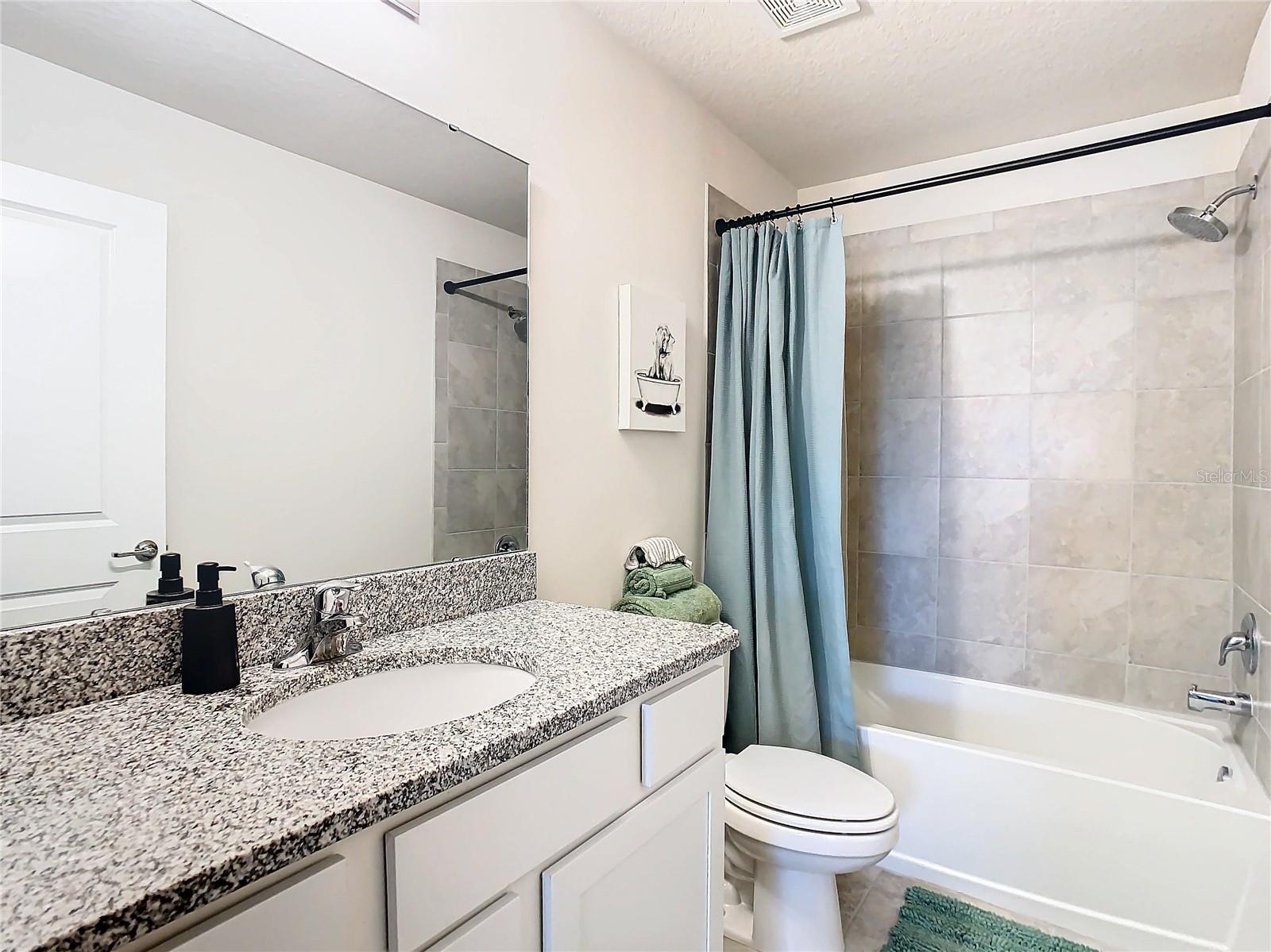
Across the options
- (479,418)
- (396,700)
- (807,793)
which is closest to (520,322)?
(479,418)

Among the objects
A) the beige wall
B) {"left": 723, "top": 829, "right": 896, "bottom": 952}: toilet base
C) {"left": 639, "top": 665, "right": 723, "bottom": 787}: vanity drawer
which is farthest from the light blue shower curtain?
{"left": 639, "top": 665, "right": 723, "bottom": 787}: vanity drawer

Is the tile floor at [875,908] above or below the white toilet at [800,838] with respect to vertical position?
below

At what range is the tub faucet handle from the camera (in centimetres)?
187

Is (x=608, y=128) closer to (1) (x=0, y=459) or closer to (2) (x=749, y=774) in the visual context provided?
(1) (x=0, y=459)

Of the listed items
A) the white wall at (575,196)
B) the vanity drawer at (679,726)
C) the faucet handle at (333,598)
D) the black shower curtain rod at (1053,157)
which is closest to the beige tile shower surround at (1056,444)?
A: the black shower curtain rod at (1053,157)

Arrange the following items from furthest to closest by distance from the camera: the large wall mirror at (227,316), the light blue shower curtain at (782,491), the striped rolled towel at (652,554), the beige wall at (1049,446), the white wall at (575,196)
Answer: the beige wall at (1049,446)
the light blue shower curtain at (782,491)
the striped rolled towel at (652,554)
the white wall at (575,196)
the large wall mirror at (227,316)

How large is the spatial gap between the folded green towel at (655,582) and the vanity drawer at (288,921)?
1.29 m

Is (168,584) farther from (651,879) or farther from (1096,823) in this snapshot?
(1096,823)

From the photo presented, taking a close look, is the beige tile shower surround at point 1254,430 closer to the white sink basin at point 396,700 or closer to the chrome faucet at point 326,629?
the white sink basin at point 396,700

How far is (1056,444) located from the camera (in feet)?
8.39

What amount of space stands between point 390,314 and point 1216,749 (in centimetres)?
259

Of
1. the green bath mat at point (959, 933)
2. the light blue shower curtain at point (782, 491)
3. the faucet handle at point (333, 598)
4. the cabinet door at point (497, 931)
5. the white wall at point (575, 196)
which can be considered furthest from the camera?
the light blue shower curtain at point (782, 491)

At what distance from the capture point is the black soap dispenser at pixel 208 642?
0.96 metres

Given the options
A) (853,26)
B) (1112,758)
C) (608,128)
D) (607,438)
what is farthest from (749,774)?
(853,26)
